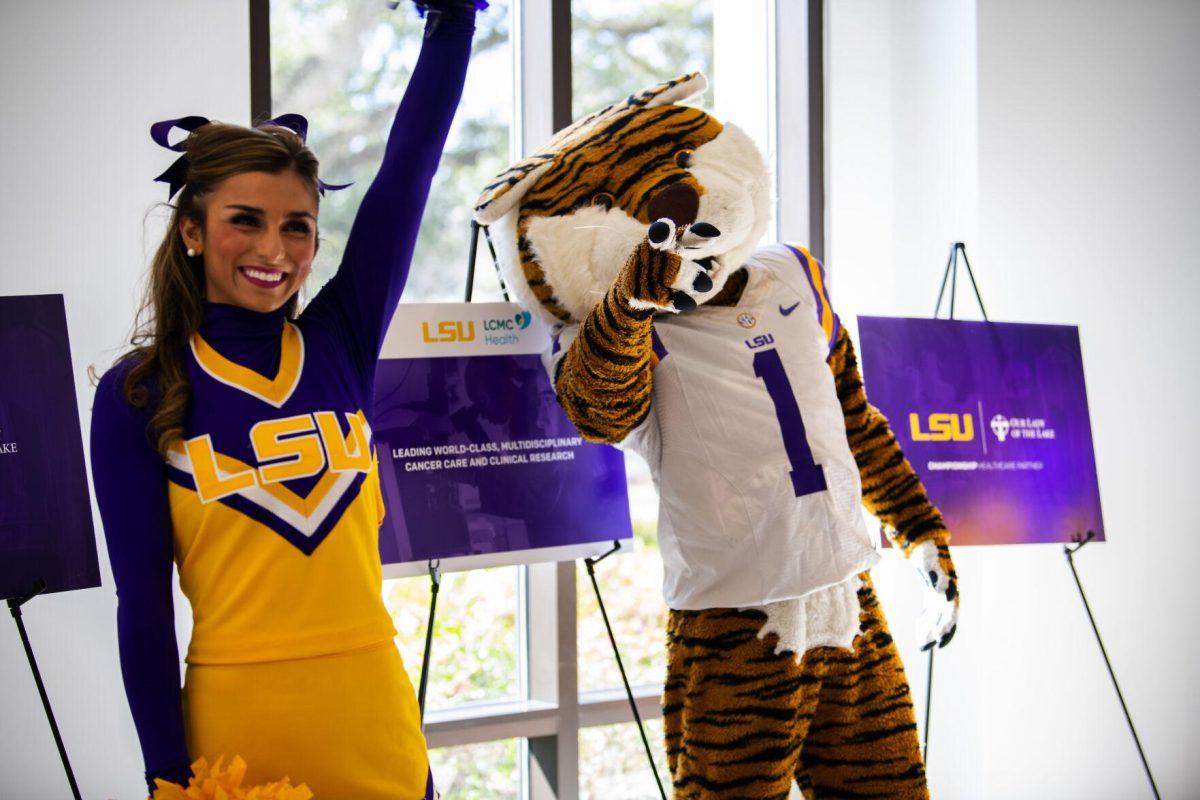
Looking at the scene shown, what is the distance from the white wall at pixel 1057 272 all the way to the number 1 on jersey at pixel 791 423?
4.64 ft

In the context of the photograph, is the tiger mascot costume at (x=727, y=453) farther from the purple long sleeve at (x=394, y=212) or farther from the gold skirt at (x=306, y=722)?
the gold skirt at (x=306, y=722)

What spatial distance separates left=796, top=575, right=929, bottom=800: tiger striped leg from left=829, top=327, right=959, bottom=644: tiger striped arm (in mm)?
255

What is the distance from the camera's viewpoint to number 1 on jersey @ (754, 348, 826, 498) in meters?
1.97

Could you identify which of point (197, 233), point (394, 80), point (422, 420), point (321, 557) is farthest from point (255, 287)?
point (394, 80)

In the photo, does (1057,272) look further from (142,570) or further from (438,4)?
(142,570)

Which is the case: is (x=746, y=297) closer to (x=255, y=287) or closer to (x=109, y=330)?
(x=255, y=287)

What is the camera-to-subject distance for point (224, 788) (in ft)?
4.20

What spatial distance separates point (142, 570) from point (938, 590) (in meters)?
1.48

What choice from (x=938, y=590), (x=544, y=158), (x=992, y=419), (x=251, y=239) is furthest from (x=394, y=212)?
(x=992, y=419)

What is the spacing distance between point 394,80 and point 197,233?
1537 millimetres

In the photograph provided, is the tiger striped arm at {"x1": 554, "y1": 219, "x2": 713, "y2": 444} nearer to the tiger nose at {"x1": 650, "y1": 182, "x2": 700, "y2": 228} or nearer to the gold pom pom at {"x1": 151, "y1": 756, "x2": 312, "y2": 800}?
the tiger nose at {"x1": 650, "y1": 182, "x2": 700, "y2": 228}

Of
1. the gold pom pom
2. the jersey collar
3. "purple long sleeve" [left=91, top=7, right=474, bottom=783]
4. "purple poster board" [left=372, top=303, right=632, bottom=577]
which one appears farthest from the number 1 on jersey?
the gold pom pom

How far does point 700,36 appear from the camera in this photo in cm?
340

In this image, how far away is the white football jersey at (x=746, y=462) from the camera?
6.34 ft
